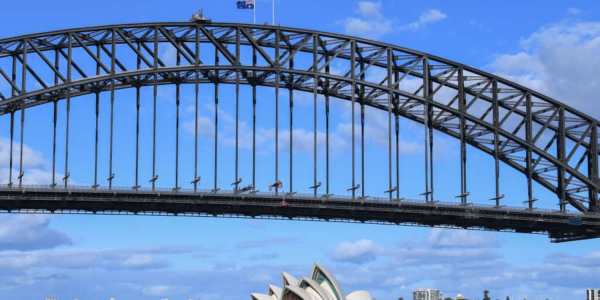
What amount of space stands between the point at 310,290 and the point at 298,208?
2742 centimetres

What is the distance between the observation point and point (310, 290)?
7506 centimetres

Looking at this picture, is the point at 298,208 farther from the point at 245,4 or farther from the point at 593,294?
the point at 593,294

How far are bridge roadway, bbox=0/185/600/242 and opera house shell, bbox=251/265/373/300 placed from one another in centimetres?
2191

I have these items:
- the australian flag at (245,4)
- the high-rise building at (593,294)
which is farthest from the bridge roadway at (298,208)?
the high-rise building at (593,294)

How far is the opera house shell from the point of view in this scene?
73750mm

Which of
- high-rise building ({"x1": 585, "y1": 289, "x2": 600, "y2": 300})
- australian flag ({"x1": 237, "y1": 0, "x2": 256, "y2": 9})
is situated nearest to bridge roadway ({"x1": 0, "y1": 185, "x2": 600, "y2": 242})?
australian flag ({"x1": 237, "y1": 0, "x2": 256, "y2": 9})

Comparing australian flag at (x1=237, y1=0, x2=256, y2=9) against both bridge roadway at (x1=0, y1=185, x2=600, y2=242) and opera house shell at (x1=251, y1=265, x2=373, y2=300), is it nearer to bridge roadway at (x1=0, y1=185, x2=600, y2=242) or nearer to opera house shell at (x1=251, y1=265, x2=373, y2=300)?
bridge roadway at (x1=0, y1=185, x2=600, y2=242)

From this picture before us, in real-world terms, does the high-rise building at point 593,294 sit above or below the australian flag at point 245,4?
below

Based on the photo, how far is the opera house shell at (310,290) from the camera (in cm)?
7375

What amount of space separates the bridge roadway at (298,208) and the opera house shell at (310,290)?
2191 cm

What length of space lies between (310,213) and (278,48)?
43.8 ft

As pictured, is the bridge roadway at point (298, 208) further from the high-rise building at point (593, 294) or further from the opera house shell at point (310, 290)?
the high-rise building at point (593, 294)

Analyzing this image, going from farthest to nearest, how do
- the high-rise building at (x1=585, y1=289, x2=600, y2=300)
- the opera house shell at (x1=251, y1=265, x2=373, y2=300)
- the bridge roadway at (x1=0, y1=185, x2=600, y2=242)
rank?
the high-rise building at (x1=585, y1=289, x2=600, y2=300) < the bridge roadway at (x1=0, y1=185, x2=600, y2=242) < the opera house shell at (x1=251, y1=265, x2=373, y2=300)

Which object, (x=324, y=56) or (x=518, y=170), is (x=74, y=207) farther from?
(x=518, y=170)
